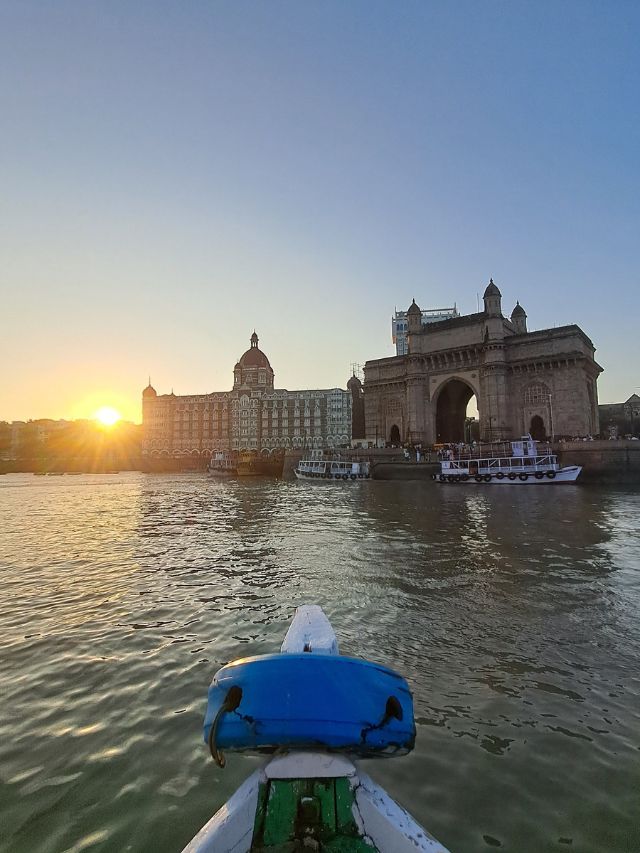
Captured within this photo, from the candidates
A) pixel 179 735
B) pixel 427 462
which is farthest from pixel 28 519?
pixel 427 462

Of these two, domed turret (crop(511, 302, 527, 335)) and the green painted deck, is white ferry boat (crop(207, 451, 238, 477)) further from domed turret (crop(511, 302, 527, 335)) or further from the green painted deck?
the green painted deck

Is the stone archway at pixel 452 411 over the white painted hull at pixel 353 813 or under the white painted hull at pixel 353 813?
over

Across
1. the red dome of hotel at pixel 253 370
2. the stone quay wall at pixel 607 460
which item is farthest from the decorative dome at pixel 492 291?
the red dome of hotel at pixel 253 370

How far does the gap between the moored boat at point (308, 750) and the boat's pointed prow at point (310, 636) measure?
0.37m

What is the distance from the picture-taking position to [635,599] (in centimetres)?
743

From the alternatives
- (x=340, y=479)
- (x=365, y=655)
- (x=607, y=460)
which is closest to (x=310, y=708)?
(x=365, y=655)

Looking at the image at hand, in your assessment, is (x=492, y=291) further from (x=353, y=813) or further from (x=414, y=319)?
(x=353, y=813)

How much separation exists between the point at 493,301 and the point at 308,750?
54132mm

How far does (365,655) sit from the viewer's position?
17.9 ft

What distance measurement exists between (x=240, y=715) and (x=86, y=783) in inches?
81.7

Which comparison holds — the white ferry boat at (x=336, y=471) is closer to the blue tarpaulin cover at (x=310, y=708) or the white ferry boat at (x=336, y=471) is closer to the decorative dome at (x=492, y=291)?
the decorative dome at (x=492, y=291)

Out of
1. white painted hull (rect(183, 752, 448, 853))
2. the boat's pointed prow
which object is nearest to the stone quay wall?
the boat's pointed prow

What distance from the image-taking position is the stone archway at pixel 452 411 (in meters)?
58.8

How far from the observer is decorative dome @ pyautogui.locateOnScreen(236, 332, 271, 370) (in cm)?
11081
